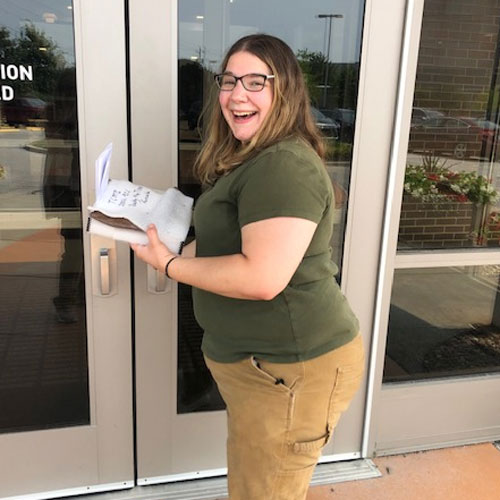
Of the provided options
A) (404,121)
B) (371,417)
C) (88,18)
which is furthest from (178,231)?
(371,417)

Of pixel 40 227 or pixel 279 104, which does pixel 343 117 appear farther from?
pixel 40 227

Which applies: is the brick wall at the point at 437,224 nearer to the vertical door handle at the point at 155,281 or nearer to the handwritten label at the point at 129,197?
the vertical door handle at the point at 155,281

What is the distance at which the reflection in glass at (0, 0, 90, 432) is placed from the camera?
1871 mm

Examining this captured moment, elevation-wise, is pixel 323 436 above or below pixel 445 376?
above

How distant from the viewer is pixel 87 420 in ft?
7.46

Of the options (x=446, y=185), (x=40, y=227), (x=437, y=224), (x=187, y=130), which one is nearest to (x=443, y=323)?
(x=437, y=224)

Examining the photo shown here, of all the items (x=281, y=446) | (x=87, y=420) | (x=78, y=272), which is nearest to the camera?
(x=281, y=446)

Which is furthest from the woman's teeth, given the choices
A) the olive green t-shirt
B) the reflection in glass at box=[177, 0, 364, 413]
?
the reflection in glass at box=[177, 0, 364, 413]

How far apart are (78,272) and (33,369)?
44 cm

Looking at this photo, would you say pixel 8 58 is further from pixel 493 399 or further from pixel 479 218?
pixel 493 399

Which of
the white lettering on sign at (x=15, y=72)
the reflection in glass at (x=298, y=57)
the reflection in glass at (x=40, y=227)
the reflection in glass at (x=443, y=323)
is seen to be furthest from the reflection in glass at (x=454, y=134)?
the white lettering on sign at (x=15, y=72)

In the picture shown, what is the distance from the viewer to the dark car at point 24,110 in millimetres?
1892

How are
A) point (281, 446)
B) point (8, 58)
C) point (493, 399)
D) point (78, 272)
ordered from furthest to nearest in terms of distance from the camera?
point (493, 399) < point (78, 272) < point (8, 58) < point (281, 446)

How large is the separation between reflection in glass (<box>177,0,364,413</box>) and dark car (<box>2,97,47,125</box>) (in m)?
0.49
